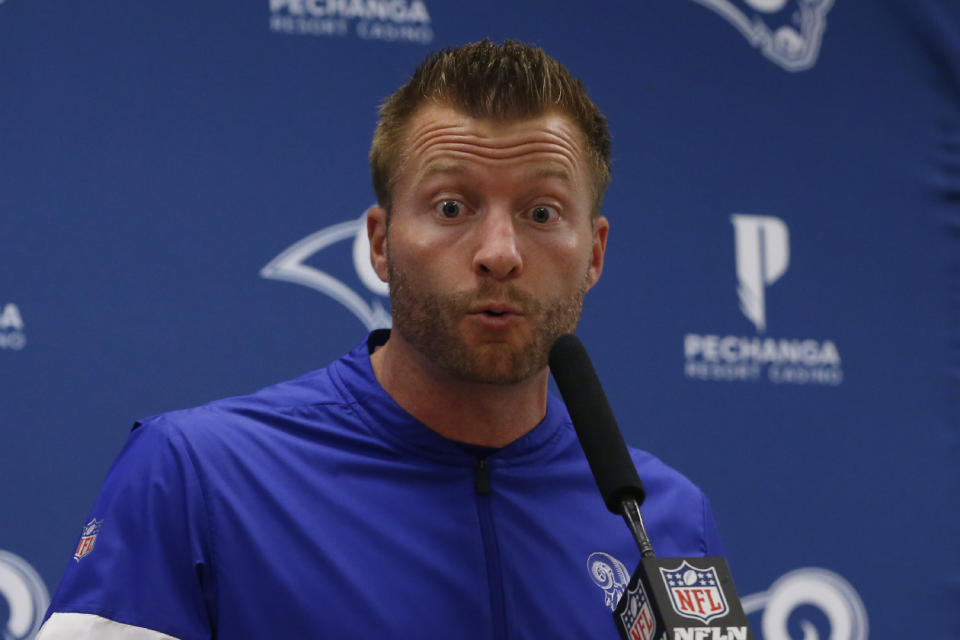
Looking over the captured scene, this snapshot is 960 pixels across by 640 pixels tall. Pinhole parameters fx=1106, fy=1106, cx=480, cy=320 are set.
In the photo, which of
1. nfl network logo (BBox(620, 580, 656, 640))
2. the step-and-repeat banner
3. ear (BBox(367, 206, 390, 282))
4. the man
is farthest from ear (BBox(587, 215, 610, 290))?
the step-and-repeat banner

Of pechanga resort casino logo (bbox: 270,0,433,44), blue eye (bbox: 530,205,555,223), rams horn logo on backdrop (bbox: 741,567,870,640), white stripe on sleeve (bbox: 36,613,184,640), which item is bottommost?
rams horn logo on backdrop (bbox: 741,567,870,640)

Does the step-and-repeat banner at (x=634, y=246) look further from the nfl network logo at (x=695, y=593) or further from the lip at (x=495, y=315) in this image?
the nfl network logo at (x=695, y=593)

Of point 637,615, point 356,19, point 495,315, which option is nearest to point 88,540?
point 495,315

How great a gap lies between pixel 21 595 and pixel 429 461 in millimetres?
932

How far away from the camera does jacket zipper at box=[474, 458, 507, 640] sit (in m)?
1.13

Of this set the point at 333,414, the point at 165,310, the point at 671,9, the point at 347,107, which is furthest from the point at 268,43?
the point at 333,414

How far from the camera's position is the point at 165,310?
193 cm

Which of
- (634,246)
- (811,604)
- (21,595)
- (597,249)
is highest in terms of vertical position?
(634,246)

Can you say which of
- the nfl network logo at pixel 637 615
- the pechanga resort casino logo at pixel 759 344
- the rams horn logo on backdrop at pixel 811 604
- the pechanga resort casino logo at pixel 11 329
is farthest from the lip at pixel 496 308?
the rams horn logo on backdrop at pixel 811 604

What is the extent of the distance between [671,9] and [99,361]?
1.38m

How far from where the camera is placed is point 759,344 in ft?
7.47

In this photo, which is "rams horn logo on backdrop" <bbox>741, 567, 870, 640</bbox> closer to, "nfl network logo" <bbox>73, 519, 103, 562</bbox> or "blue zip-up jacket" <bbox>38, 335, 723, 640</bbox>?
"blue zip-up jacket" <bbox>38, 335, 723, 640</bbox>

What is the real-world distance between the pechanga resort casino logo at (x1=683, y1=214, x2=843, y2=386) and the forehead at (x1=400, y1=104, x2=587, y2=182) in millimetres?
1044

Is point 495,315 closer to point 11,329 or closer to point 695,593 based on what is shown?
point 695,593
